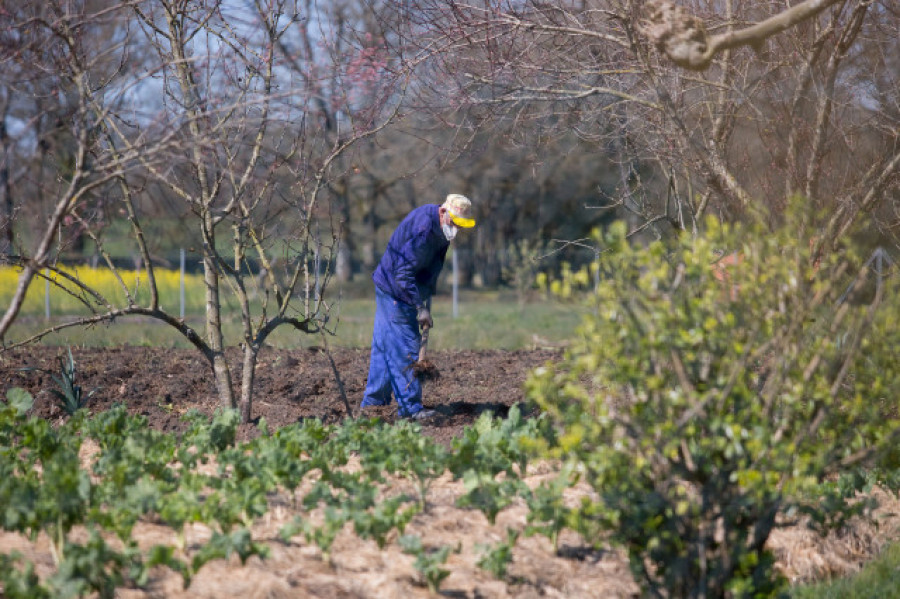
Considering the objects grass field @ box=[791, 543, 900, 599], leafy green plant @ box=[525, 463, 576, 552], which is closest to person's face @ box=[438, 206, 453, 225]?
leafy green plant @ box=[525, 463, 576, 552]

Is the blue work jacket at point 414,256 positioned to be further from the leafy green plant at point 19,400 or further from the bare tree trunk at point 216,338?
the leafy green plant at point 19,400

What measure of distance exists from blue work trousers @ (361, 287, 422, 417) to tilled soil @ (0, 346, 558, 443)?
22cm

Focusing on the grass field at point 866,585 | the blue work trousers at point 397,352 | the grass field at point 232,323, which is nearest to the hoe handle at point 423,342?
the blue work trousers at point 397,352

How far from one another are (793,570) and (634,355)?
2.05m

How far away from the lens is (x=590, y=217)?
28.4m

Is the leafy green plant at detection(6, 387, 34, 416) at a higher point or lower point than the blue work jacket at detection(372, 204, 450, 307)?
lower

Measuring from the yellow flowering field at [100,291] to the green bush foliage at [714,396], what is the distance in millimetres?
13988

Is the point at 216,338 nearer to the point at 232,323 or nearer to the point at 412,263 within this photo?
the point at 412,263

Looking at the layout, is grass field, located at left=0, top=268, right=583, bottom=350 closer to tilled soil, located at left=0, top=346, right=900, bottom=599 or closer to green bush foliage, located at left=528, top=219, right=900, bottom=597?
tilled soil, located at left=0, top=346, right=900, bottom=599

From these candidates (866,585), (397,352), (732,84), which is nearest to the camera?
(866,585)

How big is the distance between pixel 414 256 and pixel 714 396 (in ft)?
11.7

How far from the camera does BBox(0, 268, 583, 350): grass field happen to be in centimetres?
1212

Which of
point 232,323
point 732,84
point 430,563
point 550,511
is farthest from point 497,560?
point 232,323

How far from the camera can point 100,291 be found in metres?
18.1
